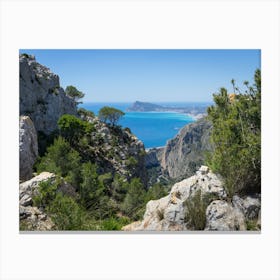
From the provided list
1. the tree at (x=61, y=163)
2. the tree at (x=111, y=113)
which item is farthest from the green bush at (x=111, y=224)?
the tree at (x=111, y=113)

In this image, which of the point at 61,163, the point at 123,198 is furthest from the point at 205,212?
the point at 61,163

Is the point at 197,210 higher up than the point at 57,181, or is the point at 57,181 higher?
the point at 57,181

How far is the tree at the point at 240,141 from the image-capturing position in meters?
4.77

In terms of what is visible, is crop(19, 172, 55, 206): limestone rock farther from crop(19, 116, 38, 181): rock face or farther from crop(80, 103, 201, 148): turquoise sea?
crop(80, 103, 201, 148): turquoise sea

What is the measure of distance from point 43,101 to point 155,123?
5.29m

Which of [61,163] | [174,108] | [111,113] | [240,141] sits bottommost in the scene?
[61,163]

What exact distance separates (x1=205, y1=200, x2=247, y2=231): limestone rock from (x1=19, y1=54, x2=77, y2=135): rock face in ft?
11.2

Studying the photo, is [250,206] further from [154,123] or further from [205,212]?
[154,123]

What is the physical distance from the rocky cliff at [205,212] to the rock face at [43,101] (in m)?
2.97

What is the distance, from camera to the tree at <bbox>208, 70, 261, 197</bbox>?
4773 millimetres

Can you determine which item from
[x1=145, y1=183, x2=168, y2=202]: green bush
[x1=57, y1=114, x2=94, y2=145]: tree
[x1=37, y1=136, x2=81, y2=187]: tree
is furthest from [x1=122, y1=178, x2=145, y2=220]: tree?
[x1=57, y1=114, x2=94, y2=145]: tree

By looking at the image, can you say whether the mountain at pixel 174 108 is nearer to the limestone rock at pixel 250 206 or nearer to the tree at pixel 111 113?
the tree at pixel 111 113

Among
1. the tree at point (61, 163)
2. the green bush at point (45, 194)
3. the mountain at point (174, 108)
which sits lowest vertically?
the green bush at point (45, 194)

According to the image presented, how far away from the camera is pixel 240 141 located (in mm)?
4934
